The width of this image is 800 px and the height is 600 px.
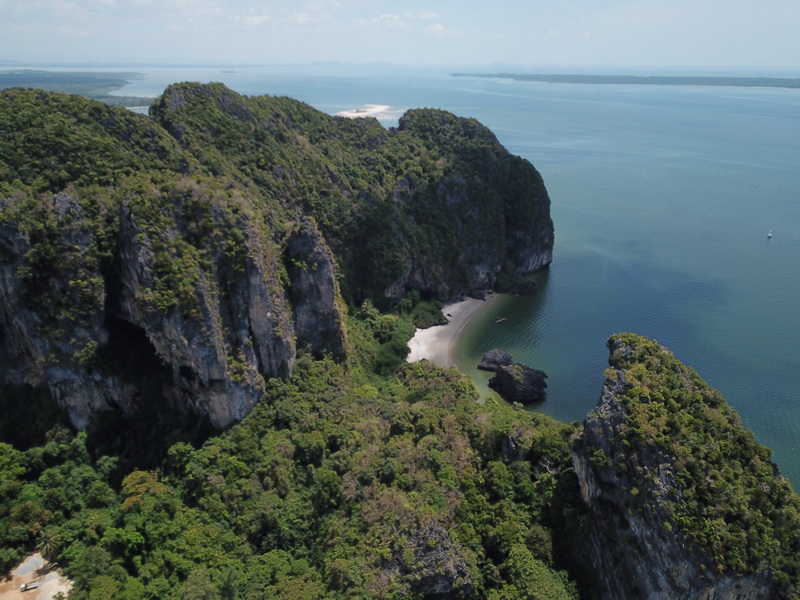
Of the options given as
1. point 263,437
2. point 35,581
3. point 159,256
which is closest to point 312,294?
point 263,437

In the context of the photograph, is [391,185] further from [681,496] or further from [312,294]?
[681,496]

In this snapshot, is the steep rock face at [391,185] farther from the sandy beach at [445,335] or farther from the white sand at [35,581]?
the white sand at [35,581]

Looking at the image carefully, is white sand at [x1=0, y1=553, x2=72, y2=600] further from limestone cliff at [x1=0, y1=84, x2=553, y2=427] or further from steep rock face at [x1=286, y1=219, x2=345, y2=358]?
steep rock face at [x1=286, y1=219, x2=345, y2=358]

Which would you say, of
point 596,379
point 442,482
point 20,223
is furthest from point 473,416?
point 20,223

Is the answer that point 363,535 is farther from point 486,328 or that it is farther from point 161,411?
point 486,328

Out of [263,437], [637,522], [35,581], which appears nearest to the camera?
[637,522]

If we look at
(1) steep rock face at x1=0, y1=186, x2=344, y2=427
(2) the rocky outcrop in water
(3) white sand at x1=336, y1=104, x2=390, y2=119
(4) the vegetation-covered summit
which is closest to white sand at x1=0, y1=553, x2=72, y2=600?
(1) steep rock face at x1=0, y1=186, x2=344, y2=427
